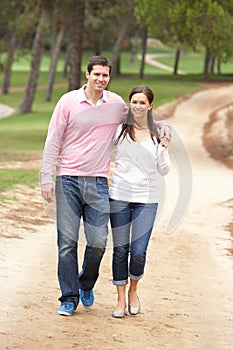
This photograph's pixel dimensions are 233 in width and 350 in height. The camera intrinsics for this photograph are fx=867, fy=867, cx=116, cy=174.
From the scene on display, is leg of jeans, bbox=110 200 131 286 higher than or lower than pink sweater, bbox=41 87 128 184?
lower

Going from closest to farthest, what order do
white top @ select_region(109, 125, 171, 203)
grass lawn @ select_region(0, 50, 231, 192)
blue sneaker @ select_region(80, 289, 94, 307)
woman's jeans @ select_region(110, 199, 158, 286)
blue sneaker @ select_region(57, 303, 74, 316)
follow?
white top @ select_region(109, 125, 171, 203)
woman's jeans @ select_region(110, 199, 158, 286)
blue sneaker @ select_region(57, 303, 74, 316)
blue sneaker @ select_region(80, 289, 94, 307)
grass lawn @ select_region(0, 50, 231, 192)

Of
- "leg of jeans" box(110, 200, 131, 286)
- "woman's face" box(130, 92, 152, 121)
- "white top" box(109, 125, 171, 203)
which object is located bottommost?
"leg of jeans" box(110, 200, 131, 286)

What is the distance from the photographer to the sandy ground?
7.10 m

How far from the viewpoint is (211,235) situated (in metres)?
13.8

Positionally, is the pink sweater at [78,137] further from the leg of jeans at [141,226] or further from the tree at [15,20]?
the tree at [15,20]

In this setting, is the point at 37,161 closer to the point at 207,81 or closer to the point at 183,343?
the point at 183,343

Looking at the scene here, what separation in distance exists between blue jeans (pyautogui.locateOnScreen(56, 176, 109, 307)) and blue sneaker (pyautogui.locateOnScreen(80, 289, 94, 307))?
1.12 ft

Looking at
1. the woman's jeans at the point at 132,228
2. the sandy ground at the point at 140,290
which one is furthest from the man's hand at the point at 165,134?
the sandy ground at the point at 140,290

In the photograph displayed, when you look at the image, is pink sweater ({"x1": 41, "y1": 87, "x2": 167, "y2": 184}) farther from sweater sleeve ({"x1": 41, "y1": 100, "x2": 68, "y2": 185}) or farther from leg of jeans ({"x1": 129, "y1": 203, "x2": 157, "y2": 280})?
leg of jeans ({"x1": 129, "y1": 203, "x2": 157, "y2": 280})

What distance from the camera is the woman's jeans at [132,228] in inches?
294

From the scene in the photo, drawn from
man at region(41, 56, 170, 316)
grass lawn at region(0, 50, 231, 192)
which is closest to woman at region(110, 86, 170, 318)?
man at region(41, 56, 170, 316)

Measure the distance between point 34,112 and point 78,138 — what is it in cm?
3833

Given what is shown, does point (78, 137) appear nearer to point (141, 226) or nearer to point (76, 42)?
point (141, 226)

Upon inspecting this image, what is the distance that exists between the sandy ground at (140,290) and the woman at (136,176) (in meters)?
0.70
